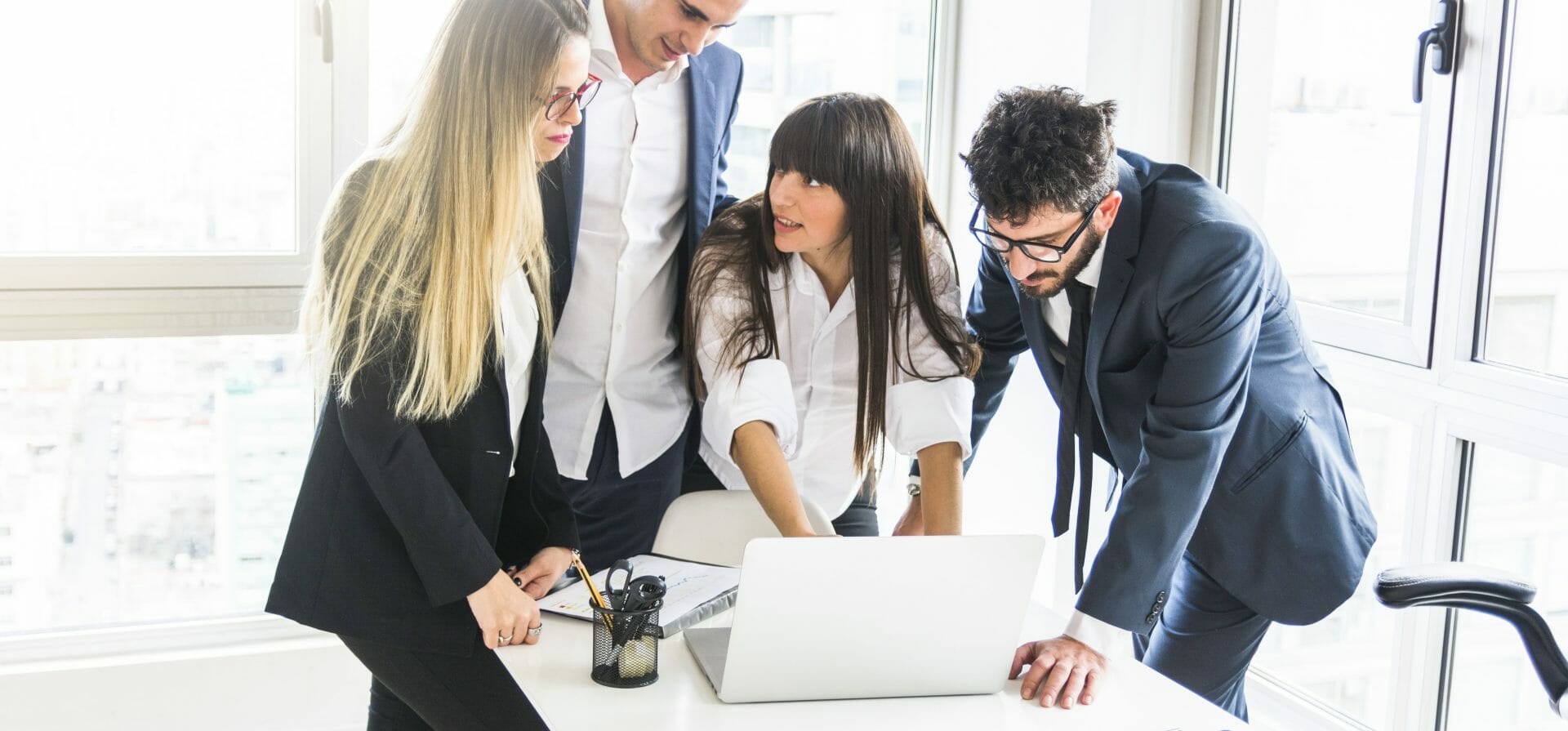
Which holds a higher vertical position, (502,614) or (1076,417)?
(1076,417)

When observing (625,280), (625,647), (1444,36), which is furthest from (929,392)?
(1444,36)

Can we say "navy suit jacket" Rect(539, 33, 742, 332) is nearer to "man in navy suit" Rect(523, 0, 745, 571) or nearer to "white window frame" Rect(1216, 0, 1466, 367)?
"man in navy suit" Rect(523, 0, 745, 571)

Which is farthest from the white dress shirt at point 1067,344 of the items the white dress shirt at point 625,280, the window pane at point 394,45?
the window pane at point 394,45

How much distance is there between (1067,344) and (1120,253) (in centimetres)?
26

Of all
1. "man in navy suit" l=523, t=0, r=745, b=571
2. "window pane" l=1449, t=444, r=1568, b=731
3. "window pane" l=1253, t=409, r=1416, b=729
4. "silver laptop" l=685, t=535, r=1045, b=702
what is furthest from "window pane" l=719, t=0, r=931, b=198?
"silver laptop" l=685, t=535, r=1045, b=702

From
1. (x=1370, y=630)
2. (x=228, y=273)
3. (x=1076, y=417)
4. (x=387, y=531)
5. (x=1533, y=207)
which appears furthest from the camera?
(x=228, y=273)

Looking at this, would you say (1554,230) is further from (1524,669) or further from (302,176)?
(302,176)

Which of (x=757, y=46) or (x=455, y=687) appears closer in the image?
(x=455, y=687)

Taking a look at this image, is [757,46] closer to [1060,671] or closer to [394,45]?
[394,45]

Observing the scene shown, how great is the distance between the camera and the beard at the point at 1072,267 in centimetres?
178

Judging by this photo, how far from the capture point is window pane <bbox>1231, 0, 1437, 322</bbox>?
96.9 inches

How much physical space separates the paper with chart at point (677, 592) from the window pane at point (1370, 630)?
1.45 meters

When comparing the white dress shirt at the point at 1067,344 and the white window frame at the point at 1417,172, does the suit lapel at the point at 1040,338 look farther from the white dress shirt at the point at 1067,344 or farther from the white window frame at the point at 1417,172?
the white window frame at the point at 1417,172

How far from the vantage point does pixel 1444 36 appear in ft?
7.48
